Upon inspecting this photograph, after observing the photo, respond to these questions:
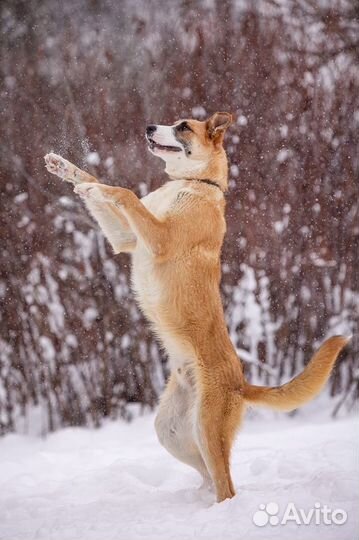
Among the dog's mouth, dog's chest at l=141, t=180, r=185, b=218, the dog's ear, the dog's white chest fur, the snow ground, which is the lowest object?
the snow ground

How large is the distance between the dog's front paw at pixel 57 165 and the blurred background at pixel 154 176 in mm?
1504

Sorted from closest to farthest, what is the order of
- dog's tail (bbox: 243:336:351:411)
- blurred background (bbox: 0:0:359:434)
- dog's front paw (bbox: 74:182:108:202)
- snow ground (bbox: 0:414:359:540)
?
snow ground (bbox: 0:414:359:540), dog's front paw (bbox: 74:182:108:202), dog's tail (bbox: 243:336:351:411), blurred background (bbox: 0:0:359:434)

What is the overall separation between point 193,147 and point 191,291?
67cm

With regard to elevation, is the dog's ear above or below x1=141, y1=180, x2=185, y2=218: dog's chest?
above

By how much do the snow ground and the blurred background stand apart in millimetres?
372

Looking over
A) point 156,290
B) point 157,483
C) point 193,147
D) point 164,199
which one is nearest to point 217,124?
point 193,147

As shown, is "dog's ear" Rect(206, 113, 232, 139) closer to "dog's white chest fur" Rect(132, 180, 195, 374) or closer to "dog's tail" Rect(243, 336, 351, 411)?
"dog's white chest fur" Rect(132, 180, 195, 374)

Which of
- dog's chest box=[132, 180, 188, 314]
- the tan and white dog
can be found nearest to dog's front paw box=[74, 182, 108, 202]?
the tan and white dog

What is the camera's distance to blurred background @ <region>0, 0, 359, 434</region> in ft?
15.3

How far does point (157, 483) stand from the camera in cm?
359

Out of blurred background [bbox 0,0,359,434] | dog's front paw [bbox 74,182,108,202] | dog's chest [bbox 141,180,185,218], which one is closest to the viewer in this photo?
dog's front paw [bbox 74,182,108,202]

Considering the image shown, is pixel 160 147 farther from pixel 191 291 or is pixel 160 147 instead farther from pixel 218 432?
pixel 218 432

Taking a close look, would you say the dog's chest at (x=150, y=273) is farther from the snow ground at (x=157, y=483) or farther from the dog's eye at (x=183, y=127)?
the snow ground at (x=157, y=483)

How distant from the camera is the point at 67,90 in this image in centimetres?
468
